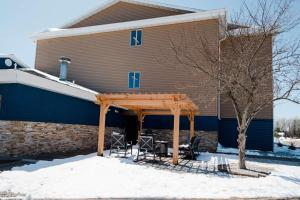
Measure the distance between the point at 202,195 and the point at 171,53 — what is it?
11302mm

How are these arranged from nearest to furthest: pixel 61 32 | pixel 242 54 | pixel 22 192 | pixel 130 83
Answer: pixel 22 192 → pixel 242 54 → pixel 130 83 → pixel 61 32

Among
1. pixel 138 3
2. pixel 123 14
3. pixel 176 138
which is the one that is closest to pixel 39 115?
pixel 176 138

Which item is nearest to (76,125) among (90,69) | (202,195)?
(90,69)

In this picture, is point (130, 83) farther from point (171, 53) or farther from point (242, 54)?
A: point (242, 54)

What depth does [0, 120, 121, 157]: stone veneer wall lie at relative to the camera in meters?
9.33

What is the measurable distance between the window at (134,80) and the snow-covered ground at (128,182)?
8.40 m

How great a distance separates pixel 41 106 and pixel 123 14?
993 centimetres

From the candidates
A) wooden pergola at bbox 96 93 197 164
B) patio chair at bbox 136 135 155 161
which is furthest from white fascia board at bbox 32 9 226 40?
patio chair at bbox 136 135 155 161

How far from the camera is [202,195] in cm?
566

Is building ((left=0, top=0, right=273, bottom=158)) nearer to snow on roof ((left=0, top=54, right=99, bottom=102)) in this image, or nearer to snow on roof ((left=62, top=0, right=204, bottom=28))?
snow on roof ((left=62, top=0, right=204, bottom=28))

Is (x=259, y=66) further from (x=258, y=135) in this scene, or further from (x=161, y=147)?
(x=258, y=135)

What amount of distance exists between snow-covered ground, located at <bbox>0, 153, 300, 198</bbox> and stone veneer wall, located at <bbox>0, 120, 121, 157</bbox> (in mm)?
1759

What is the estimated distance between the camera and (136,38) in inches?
667

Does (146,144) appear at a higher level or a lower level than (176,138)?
lower
